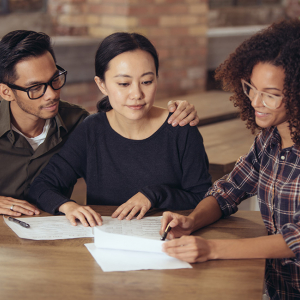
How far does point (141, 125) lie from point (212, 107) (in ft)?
6.46

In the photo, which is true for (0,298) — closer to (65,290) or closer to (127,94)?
(65,290)

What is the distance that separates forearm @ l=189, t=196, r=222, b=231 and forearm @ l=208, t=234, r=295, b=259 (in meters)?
0.18

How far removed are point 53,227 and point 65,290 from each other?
394 millimetres

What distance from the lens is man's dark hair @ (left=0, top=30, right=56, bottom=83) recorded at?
74.4 inches

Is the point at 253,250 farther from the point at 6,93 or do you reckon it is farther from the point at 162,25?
the point at 162,25

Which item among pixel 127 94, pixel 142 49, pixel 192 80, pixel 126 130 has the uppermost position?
pixel 142 49

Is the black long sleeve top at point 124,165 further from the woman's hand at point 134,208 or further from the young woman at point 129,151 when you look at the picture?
the woman's hand at point 134,208

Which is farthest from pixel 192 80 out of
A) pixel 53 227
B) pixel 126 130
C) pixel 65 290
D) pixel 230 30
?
pixel 65 290

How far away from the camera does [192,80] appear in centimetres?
456

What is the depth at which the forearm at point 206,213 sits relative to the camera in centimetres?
148

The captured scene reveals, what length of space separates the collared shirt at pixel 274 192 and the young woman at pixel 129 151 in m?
0.16

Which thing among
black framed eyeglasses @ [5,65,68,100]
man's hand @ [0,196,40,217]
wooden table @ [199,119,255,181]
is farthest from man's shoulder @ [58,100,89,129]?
wooden table @ [199,119,255,181]

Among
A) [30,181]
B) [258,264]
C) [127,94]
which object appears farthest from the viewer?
[30,181]

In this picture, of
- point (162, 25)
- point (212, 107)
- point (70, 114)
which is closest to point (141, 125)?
point (70, 114)
